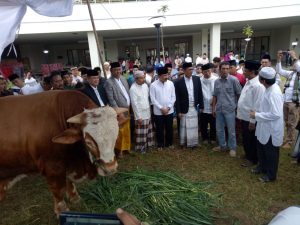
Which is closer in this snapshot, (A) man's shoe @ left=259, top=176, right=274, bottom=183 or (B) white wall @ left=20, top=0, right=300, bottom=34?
(A) man's shoe @ left=259, top=176, right=274, bottom=183

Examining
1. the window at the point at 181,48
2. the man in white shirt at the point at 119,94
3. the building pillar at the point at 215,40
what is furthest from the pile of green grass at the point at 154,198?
the window at the point at 181,48

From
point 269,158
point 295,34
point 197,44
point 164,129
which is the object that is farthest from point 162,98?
point 295,34

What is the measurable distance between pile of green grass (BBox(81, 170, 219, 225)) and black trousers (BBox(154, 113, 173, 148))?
6.32ft

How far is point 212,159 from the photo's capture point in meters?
5.39

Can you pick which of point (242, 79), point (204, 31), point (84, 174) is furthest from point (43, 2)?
point (204, 31)

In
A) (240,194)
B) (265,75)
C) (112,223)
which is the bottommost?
(240,194)

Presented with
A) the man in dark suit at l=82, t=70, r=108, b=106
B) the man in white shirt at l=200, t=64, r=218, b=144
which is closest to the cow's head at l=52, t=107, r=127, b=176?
the man in dark suit at l=82, t=70, r=108, b=106

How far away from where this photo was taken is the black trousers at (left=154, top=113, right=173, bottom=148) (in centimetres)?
588

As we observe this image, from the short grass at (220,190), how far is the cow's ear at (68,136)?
133cm

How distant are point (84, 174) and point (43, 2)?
237 cm

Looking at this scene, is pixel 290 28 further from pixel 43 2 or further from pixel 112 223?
pixel 112 223

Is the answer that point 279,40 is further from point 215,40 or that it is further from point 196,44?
point 215,40

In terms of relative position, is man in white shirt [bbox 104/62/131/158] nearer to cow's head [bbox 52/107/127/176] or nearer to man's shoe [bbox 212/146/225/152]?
man's shoe [bbox 212/146/225/152]

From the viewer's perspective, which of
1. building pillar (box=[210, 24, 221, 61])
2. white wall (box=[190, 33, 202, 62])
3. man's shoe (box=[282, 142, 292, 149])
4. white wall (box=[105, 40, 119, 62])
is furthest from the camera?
white wall (box=[105, 40, 119, 62])
